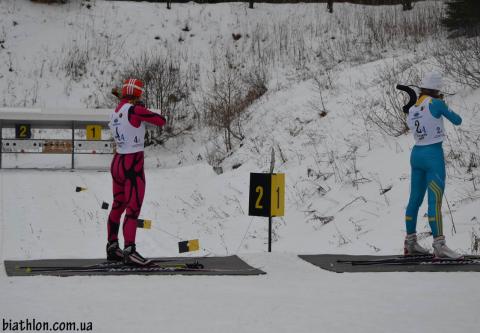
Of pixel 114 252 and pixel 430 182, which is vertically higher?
pixel 430 182

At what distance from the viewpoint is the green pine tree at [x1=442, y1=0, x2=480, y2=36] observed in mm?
25500

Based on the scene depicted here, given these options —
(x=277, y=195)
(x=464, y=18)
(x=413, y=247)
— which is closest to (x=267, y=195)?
(x=277, y=195)

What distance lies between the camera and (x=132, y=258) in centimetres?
878

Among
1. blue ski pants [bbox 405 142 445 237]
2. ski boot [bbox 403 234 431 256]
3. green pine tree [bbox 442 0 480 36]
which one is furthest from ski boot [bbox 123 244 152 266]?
green pine tree [bbox 442 0 480 36]

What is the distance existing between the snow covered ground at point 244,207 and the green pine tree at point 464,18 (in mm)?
1542

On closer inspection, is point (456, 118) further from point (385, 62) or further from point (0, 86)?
point (0, 86)

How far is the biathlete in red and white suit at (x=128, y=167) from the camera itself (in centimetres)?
891

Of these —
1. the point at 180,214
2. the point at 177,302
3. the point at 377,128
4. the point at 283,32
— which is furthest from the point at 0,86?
the point at 177,302

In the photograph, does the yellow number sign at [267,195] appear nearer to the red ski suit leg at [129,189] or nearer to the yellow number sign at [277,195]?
the yellow number sign at [277,195]

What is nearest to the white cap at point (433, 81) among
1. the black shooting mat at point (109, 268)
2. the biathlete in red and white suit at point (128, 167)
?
the black shooting mat at point (109, 268)

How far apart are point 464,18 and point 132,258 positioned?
20713mm

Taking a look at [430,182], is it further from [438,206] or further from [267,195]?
[267,195]

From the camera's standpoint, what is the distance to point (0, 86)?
36.2 m

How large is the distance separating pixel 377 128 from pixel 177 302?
13.3 metres
